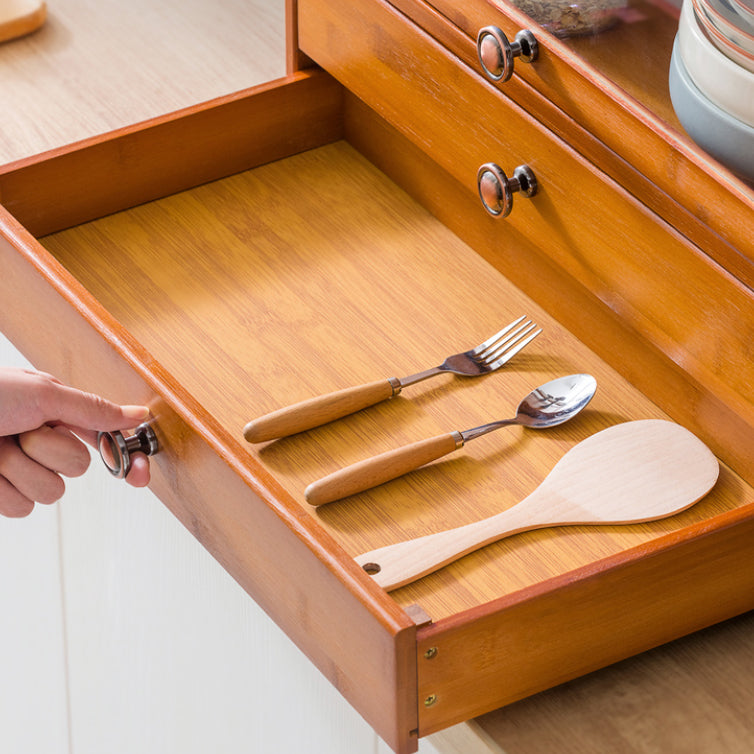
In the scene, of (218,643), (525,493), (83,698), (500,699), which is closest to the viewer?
(500,699)

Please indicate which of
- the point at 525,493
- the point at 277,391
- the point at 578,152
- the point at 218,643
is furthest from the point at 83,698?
the point at 578,152

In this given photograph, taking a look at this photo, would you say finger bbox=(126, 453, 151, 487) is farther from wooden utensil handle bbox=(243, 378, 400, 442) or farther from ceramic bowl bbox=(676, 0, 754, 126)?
ceramic bowl bbox=(676, 0, 754, 126)

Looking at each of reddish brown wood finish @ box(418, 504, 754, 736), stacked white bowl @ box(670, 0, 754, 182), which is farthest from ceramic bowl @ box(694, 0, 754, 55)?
reddish brown wood finish @ box(418, 504, 754, 736)

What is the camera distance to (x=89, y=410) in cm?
80

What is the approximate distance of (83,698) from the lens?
1175mm

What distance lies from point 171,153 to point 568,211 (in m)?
0.36

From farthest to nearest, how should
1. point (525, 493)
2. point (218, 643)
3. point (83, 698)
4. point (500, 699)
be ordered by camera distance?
point (83, 698), point (218, 643), point (525, 493), point (500, 699)

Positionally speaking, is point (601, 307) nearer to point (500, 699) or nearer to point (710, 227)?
point (710, 227)

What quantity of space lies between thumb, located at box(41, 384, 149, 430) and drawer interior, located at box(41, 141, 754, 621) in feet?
0.27

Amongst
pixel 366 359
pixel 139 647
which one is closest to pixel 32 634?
pixel 139 647

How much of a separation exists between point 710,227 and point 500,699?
0.28 meters

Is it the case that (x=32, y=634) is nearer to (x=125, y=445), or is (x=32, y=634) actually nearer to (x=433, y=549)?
(x=125, y=445)

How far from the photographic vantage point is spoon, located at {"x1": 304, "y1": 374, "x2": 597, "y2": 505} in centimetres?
80

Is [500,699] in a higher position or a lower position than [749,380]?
lower
